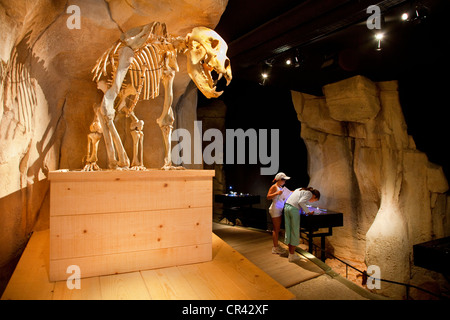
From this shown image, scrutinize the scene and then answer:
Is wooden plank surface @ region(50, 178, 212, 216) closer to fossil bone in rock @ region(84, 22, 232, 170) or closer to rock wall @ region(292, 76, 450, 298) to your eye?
fossil bone in rock @ region(84, 22, 232, 170)

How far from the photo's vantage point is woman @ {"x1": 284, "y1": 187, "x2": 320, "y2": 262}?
4.45m

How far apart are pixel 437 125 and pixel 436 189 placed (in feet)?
4.75

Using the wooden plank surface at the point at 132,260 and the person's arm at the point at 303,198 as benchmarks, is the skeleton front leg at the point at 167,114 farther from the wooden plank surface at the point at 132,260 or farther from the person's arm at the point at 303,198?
the person's arm at the point at 303,198

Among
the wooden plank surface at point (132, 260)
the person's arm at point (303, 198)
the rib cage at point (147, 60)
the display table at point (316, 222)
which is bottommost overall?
the display table at point (316, 222)

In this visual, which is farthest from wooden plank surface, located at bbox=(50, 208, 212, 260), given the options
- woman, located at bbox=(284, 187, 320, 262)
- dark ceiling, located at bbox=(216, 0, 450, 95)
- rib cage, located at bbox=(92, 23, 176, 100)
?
dark ceiling, located at bbox=(216, 0, 450, 95)

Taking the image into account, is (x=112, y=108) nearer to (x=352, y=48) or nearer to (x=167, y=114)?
(x=167, y=114)

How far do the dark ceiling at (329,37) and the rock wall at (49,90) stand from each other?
0.90 meters

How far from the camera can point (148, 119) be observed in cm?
405

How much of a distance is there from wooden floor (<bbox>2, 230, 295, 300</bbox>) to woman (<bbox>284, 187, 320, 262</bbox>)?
2.35 meters

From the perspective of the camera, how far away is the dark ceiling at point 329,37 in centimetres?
338

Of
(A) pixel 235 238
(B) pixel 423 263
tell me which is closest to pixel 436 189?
(B) pixel 423 263

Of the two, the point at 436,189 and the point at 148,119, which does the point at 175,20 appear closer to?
the point at 148,119

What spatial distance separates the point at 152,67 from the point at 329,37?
9.56 feet

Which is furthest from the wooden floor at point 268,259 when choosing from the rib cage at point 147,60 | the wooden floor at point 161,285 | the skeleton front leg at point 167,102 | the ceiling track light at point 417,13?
the ceiling track light at point 417,13
